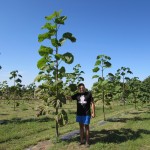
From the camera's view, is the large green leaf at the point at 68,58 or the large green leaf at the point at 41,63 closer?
the large green leaf at the point at 68,58

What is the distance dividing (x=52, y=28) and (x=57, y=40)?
1.78 feet

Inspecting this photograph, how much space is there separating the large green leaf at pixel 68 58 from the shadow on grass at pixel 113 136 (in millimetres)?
3444

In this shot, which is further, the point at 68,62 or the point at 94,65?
the point at 94,65

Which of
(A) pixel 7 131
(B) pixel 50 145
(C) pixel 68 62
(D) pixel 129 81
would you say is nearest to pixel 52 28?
(C) pixel 68 62

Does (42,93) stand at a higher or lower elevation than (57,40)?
lower

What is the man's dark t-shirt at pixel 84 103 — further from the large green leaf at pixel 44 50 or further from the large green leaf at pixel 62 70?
the large green leaf at pixel 44 50

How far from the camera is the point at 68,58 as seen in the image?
1075 centimetres

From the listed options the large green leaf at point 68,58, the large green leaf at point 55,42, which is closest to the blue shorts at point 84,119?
the large green leaf at point 68,58

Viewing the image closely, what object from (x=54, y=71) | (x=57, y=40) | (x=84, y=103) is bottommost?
(x=84, y=103)

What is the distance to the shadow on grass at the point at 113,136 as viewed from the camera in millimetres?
11438

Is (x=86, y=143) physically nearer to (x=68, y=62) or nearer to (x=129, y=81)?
(x=68, y=62)

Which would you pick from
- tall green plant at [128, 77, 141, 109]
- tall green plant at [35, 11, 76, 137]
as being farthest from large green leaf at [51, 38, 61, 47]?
tall green plant at [128, 77, 141, 109]

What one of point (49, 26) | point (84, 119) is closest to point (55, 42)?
point (49, 26)

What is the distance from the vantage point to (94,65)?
19516mm
